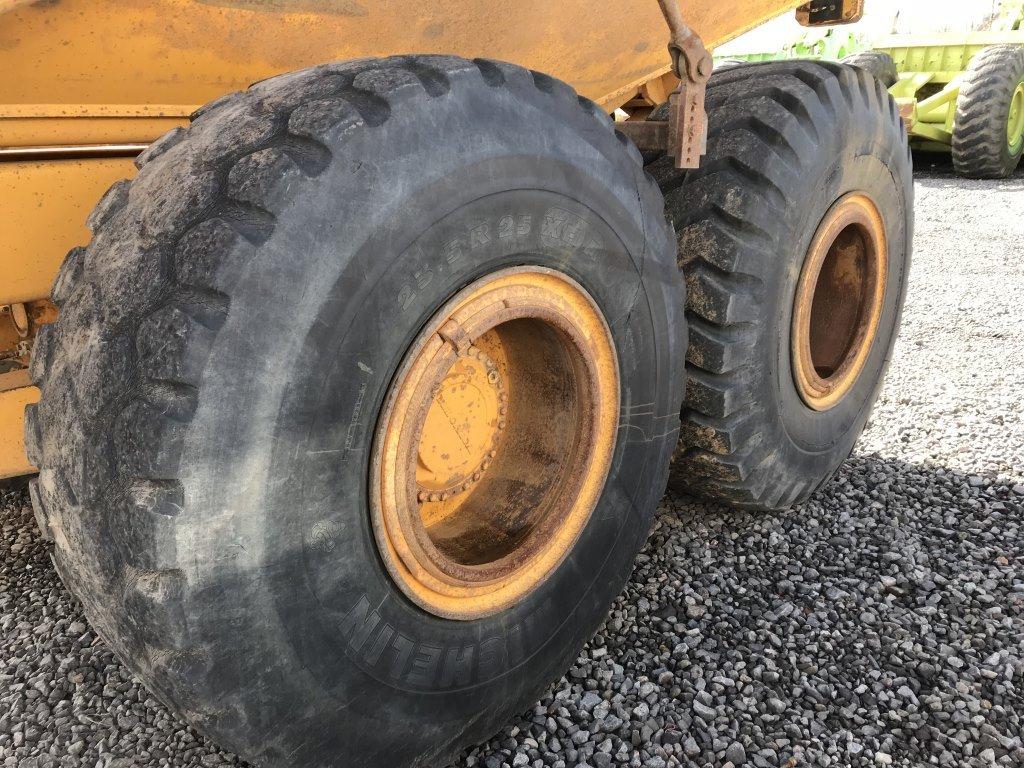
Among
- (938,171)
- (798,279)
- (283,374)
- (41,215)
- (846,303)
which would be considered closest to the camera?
(283,374)

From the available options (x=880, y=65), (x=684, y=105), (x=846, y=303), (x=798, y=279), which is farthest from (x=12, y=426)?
(x=880, y=65)

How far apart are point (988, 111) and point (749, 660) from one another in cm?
1121

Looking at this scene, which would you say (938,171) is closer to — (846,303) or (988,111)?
(988,111)

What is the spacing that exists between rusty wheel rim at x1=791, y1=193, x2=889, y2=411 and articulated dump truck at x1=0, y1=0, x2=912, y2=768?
1.28ft

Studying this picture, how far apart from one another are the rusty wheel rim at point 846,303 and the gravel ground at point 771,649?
0.49 m

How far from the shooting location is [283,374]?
1.43m

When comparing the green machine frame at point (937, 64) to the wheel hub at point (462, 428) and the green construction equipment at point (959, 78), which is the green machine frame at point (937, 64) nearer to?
the green construction equipment at point (959, 78)

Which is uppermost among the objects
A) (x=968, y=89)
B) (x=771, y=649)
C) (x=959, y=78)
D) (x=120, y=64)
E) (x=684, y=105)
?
(x=120, y=64)

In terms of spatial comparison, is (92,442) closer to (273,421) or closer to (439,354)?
(273,421)

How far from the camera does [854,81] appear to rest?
3041 mm

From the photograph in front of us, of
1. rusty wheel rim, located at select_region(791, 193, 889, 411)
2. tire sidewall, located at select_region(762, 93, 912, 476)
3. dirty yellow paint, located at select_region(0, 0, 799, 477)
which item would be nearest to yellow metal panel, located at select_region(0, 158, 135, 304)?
dirty yellow paint, located at select_region(0, 0, 799, 477)

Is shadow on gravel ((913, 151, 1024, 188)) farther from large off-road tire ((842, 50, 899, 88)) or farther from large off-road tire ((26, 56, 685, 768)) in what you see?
large off-road tire ((26, 56, 685, 768))

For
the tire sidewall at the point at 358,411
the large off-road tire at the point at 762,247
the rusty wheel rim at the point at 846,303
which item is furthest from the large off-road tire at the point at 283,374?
the rusty wheel rim at the point at 846,303

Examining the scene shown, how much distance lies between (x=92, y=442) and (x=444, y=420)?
80cm
